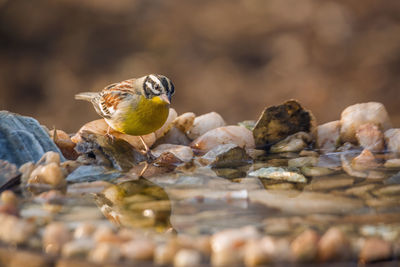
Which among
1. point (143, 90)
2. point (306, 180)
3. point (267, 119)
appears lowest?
point (306, 180)

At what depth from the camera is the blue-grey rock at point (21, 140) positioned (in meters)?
2.00

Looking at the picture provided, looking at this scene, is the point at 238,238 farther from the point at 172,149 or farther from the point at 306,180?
the point at 172,149

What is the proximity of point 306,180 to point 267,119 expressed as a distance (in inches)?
28.7

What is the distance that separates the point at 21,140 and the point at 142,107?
0.59 metres

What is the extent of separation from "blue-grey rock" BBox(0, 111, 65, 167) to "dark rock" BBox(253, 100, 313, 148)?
1.04m

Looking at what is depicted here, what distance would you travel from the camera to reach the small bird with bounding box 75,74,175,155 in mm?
2283

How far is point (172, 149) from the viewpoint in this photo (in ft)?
8.05

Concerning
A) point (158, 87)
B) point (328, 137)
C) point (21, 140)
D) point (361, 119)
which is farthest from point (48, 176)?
point (361, 119)

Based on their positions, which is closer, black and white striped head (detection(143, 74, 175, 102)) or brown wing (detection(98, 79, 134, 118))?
black and white striped head (detection(143, 74, 175, 102))

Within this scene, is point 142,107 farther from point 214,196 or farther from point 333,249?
point 333,249

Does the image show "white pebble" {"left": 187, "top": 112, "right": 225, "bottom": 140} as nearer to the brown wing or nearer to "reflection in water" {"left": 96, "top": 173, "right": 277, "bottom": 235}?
the brown wing

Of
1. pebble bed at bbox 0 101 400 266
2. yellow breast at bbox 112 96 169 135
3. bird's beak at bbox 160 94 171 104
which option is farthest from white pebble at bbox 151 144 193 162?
bird's beak at bbox 160 94 171 104

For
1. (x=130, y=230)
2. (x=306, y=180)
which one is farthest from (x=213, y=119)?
(x=130, y=230)

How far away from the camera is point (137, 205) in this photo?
4.99 feet
